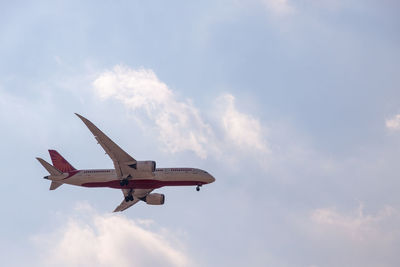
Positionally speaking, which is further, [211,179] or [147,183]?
[147,183]

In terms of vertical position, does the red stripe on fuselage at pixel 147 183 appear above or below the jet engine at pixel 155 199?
below

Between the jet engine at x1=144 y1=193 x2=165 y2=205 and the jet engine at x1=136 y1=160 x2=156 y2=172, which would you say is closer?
the jet engine at x1=136 y1=160 x2=156 y2=172

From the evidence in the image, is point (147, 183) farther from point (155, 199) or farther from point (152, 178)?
point (155, 199)

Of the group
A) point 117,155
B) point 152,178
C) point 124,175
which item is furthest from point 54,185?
point 152,178

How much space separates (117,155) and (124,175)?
395 centimetres

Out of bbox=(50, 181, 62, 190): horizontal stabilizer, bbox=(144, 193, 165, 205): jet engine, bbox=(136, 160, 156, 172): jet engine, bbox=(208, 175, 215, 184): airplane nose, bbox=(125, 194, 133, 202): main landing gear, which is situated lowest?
bbox=(50, 181, 62, 190): horizontal stabilizer

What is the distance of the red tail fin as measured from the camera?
91.6m

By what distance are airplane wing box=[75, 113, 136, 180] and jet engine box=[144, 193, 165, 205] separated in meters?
13.3

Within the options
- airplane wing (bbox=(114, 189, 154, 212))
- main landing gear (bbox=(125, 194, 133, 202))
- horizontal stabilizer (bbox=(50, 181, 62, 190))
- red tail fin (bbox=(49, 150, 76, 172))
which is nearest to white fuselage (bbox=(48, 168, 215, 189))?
horizontal stabilizer (bbox=(50, 181, 62, 190))

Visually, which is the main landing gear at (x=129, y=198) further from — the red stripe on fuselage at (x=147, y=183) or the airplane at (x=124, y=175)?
the red stripe on fuselage at (x=147, y=183)

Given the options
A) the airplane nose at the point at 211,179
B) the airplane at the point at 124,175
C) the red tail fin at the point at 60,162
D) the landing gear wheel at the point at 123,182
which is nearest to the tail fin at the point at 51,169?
the airplane at the point at 124,175

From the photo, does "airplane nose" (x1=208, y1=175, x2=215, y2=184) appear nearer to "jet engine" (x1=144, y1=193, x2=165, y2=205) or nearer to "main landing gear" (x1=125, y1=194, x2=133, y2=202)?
"jet engine" (x1=144, y1=193, x2=165, y2=205)

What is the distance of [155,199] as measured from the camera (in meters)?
97.2

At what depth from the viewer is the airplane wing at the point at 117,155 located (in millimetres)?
79438
